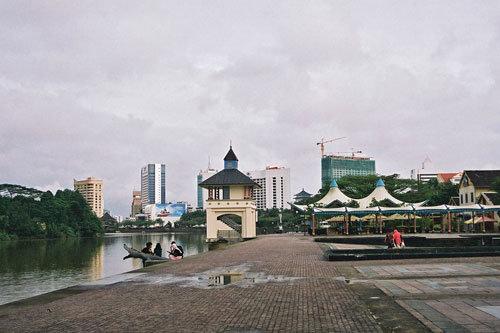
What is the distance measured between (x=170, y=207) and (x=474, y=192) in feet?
517

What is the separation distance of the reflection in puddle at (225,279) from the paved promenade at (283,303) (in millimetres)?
30

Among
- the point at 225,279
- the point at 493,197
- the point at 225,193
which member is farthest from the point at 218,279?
the point at 493,197

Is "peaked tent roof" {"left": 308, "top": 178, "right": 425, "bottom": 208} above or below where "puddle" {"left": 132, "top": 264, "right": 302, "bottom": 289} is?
above

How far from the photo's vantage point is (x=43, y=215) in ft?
314

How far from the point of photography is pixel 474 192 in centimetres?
5541

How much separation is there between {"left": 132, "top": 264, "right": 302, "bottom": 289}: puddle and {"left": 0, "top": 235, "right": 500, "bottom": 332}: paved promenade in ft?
0.09

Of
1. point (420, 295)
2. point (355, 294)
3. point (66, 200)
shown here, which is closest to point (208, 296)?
point (355, 294)

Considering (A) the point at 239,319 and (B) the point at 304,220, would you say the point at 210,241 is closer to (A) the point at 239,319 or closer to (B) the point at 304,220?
(A) the point at 239,319

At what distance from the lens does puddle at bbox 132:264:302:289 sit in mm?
12289

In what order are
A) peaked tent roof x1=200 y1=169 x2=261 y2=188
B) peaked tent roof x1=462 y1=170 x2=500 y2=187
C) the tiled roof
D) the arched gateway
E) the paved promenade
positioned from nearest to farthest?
the paved promenade, peaked tent roof x1=200 y1=169 x2=261 y2=188, the arched gateway, the tiled roof, peaked tent roof x1=462 y1=170 x2=500 y2=187

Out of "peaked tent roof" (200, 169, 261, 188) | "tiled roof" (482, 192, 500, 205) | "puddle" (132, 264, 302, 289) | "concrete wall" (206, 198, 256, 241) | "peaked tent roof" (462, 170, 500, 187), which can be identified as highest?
"peaked tent roof" (462, 170, 500, 187)

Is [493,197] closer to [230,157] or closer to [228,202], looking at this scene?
[230,157]

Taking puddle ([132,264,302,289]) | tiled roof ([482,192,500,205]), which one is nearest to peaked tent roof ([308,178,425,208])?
tiled roof ([482,192,500,205])

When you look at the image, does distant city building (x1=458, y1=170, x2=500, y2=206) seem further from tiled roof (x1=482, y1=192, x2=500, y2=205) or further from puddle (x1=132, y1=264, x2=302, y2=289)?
puddle (x1=132, y1=264, x2=302, y2=289)
